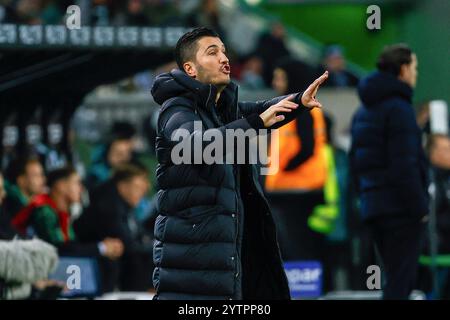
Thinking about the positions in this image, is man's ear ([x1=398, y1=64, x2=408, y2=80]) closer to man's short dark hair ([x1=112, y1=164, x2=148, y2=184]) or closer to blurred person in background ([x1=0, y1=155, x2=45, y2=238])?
man's short dark hair ([x1=112, y1=164, x2=148, y2=184])

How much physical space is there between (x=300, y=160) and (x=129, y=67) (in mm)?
1777

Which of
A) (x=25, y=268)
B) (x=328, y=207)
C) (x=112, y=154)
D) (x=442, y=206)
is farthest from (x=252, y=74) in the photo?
(x=25, y=268)

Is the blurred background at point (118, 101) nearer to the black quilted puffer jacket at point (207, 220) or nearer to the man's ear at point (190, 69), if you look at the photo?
the black quilted puffer jacket at point (207, 220)

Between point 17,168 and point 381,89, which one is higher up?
point 381,89

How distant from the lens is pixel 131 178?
12.9 m

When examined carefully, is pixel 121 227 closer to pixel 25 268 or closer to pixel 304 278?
pixel 304 278

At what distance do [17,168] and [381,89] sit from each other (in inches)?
142

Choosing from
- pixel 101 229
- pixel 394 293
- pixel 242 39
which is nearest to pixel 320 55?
pixel 242 39

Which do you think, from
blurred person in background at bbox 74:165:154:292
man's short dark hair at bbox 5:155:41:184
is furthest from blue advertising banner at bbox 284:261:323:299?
man's short dark hair at bbox 5:155:41:184

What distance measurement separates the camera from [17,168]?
12.6 metres

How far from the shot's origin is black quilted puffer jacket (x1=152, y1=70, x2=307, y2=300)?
762 cm

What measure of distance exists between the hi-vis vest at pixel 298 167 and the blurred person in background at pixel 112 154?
1542mm
